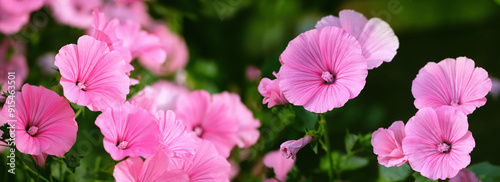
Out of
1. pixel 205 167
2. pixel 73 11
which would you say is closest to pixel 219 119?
pixel 205 167

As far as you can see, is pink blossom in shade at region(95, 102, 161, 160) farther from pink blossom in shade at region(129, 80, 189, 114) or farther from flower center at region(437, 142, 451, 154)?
flower center at region(437, 142, 451, 154)

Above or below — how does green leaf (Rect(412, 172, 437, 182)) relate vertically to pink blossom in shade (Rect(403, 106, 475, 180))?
below

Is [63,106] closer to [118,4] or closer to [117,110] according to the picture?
[117,110]

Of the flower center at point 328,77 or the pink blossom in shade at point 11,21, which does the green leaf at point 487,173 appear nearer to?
the flower center at point 328,77

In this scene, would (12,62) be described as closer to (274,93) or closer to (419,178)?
(274,93)

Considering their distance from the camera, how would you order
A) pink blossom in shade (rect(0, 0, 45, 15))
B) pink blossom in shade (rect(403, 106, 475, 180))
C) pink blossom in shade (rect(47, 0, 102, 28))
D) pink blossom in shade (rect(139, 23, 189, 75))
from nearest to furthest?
pink blossom in shade (rect(403, 106, 475, 180))
pink blossom in shade (rect(0, 0, 45, 15))
pink blossom in shade (rect(47, 0, 102, 28))
pink blossom in shade (rect(139, 23, 189, 75))

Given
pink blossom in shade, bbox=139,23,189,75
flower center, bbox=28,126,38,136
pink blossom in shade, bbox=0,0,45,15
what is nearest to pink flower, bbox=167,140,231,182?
flower center, bbox=28,126,38,136

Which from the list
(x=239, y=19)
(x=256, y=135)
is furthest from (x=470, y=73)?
(x=239, y=19)
